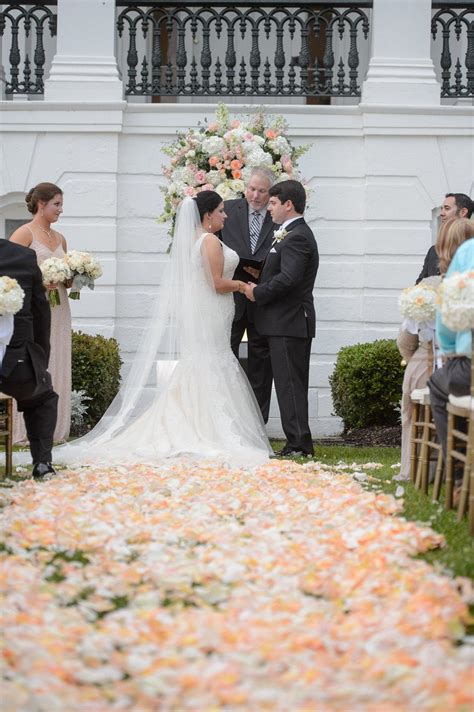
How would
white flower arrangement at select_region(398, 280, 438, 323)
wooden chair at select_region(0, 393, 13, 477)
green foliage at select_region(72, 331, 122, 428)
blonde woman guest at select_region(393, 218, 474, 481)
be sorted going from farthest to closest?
green foliage at select_region(72, 331, 122, 428) < wooden chair at select_region(0, 393, 13, 477) < blonde woman guest at select_region(393, 218, 474, 481) < white flower arrangement at select_region(398, 280, 438, 323)

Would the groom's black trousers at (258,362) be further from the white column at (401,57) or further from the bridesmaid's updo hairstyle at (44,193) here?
the white column at (401,57)

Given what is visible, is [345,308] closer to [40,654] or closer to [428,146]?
[428,146]

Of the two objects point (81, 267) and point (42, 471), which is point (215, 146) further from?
point (42, 471)

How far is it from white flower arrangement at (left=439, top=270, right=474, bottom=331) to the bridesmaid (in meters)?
5.60

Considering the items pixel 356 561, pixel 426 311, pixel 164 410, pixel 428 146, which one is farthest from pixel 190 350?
pixel 428 146

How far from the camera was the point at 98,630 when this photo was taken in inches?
168

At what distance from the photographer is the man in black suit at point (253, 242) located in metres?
11.4

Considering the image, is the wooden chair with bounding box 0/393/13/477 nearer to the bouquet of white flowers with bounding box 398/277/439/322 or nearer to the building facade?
the bouquet of white flowers with bounding box 398/277/439/322

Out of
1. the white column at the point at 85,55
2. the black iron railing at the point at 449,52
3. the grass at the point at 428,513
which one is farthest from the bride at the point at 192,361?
the black iron railing at the point at 449,52

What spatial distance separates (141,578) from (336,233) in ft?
34.6

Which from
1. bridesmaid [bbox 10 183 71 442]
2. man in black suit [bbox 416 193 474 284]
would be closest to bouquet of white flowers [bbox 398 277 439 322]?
man in black suit [bbox 416 193 474 284]

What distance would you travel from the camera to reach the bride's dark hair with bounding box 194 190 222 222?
10.4 meters

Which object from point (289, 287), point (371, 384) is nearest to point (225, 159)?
point (289, 287)

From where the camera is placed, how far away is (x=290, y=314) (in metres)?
10.6
